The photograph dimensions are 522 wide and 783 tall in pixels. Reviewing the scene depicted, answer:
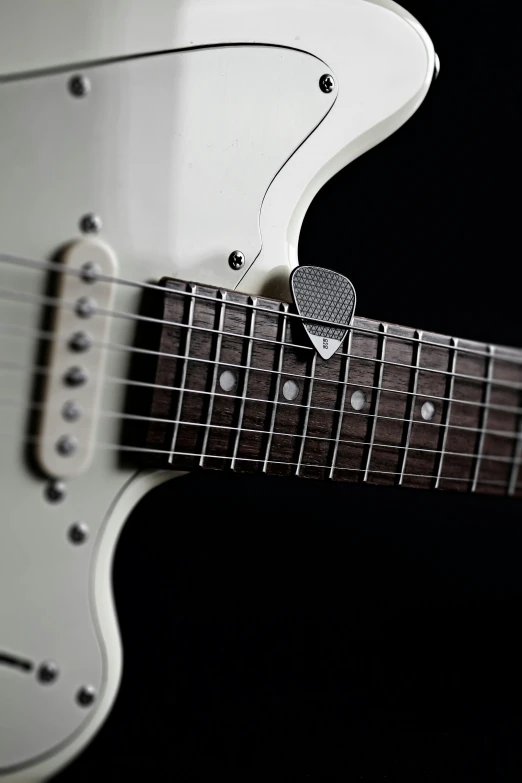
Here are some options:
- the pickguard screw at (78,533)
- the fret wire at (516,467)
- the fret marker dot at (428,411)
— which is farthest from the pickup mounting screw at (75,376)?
the fret wire at (516,467)

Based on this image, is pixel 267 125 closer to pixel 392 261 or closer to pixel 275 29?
pixel 275 29

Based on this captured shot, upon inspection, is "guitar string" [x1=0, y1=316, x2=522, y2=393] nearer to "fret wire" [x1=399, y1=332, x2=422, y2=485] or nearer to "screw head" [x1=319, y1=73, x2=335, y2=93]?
"fret wire" [x1=399, y1=332, x2=422, y2=485]

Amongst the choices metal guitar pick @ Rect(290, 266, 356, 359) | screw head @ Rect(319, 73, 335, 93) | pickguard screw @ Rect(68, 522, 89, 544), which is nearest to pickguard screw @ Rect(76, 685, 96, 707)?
pickguard screw @ Rect(68, 522, 89, 544)

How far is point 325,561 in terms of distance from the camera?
897 mm

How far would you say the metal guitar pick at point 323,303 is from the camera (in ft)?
2.16

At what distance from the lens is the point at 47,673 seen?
557 mm

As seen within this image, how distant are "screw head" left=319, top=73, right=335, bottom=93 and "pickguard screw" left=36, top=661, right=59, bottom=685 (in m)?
0.51

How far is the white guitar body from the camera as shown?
0.54 metres

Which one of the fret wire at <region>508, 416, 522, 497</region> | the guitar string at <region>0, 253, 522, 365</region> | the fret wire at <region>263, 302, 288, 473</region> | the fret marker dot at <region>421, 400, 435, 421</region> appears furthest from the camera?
the fret wire at <region>508, 416, 522, 497</region>

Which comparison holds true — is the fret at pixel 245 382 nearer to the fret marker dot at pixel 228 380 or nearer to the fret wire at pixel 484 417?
the fret marker dot at pixel 228 380

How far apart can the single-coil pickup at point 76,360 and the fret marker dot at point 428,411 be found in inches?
12.7

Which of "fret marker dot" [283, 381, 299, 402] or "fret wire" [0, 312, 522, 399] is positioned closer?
"fret wire" [0, 312, 522, 399]

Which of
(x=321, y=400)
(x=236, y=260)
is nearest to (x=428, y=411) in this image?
(x=321, y=400)

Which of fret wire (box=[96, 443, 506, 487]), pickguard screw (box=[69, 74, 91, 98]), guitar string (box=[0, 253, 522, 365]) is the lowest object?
fret wire (box=[96, 443, 506, 487])
